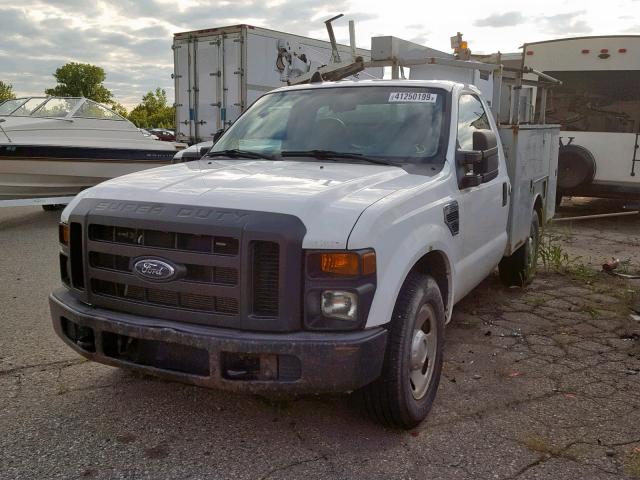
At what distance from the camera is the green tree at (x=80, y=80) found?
81500 millimetres

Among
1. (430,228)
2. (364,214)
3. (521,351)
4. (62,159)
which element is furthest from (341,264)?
(62,159)

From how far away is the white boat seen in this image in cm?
1000

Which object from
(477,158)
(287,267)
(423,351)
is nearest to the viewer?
(287,267)

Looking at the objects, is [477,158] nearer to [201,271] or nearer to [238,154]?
[238,154]

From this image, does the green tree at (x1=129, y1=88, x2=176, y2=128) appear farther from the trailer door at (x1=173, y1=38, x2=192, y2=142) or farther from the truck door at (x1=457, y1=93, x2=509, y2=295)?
the truck door at (x1=457, y1=93, x2=509, y2=295)

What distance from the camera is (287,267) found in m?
2.82

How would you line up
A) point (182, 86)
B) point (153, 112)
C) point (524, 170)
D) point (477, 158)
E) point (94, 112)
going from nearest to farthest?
1. point (477, 158)
2. point (524, 170)
3. point (94, 112)
4. point (182, 86)
5. point (153, 112)

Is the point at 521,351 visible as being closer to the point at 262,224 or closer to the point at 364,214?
the point at 364,214

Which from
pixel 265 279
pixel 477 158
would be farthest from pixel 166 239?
pixel 477 158

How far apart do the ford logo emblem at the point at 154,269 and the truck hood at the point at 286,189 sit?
0.98 ft

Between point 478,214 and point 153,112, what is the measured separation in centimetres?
8153

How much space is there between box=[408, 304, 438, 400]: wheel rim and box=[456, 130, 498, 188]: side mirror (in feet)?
3.16

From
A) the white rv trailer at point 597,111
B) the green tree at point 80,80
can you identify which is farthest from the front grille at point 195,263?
the green tree at point 80,80

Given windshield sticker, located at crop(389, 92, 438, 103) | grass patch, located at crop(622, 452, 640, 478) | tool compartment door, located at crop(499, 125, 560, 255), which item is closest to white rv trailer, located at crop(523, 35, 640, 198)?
tool compartment door, located at crop(499, 125, 560, 255)
